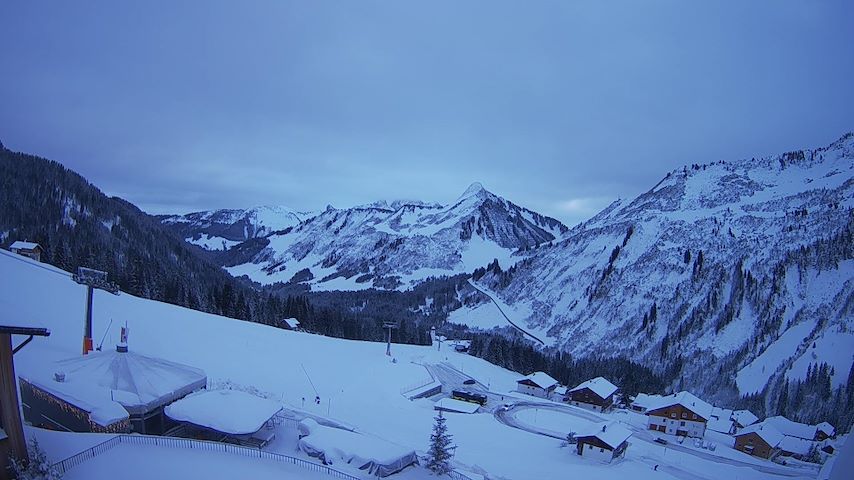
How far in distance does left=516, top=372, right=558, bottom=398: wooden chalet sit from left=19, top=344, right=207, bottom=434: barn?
4037cm

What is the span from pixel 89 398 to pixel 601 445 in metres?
28.8

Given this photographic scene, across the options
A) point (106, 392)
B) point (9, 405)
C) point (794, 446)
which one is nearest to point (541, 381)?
point (794, 446)

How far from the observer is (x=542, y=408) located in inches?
1731

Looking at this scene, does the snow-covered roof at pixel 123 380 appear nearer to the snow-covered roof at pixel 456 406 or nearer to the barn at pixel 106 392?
the barn at pixel 106 392

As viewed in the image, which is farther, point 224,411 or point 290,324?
point 290,324

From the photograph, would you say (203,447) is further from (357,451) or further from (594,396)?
(594,396)

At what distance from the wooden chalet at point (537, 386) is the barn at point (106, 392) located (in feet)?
132

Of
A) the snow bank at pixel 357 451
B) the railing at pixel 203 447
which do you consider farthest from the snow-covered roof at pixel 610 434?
the railing at pixel 203 447

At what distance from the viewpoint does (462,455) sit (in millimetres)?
26125

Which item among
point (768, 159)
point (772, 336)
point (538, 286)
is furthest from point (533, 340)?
point (768, 159)

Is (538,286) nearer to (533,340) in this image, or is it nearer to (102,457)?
(533,340)

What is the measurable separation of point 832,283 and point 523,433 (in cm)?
9213

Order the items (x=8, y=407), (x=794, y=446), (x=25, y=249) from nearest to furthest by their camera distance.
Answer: (x=8, y=407) < (x=794, y=446) < (x=25, y=249)

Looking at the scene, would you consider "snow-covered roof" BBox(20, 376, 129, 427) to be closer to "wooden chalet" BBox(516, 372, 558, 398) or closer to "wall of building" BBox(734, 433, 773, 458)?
"wooden chalet" BBox(516, 372, 558, 398)
